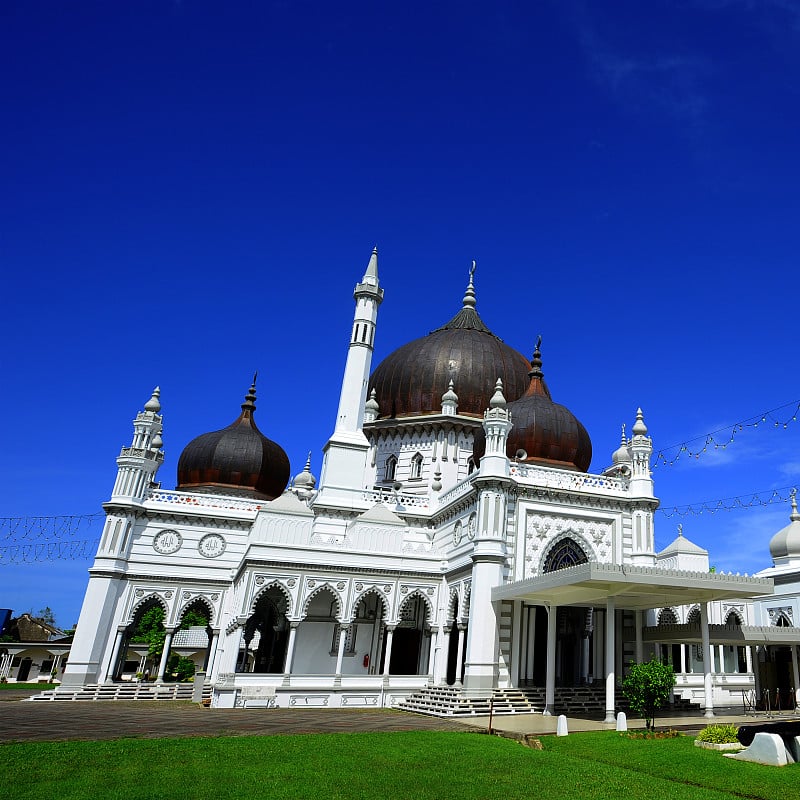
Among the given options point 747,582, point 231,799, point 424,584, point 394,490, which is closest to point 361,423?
point 394,490

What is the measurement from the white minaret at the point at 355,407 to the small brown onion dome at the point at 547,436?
7626 millimetres

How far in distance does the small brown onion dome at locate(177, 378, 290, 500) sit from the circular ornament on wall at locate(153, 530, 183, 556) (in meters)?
6.17

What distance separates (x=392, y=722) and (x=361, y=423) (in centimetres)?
1705

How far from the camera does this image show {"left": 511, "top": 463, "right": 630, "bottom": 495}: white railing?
27219 mm

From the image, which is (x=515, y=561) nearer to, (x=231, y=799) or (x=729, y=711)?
(x=729, y=711)

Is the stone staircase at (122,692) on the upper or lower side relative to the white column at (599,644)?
lower

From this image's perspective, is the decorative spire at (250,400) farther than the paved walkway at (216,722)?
Yes

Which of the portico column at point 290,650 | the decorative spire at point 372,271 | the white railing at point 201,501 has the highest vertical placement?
the decorative spire at point 372,271

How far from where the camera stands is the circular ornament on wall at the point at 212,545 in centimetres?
3138

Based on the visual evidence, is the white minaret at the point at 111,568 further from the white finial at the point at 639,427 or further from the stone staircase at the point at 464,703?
the white finial at the point at 639,427

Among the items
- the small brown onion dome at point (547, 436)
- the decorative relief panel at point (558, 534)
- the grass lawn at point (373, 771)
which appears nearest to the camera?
the grass lawn at point (373, 771)

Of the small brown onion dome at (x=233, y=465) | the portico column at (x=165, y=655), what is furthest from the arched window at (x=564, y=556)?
the small brown onion dome at (x=233, y=465)

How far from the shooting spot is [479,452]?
116 ft

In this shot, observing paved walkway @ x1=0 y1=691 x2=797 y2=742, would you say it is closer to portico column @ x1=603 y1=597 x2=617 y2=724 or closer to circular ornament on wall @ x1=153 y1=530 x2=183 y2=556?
portico column @ x1=603 y1=597 x2=617 y2=724
